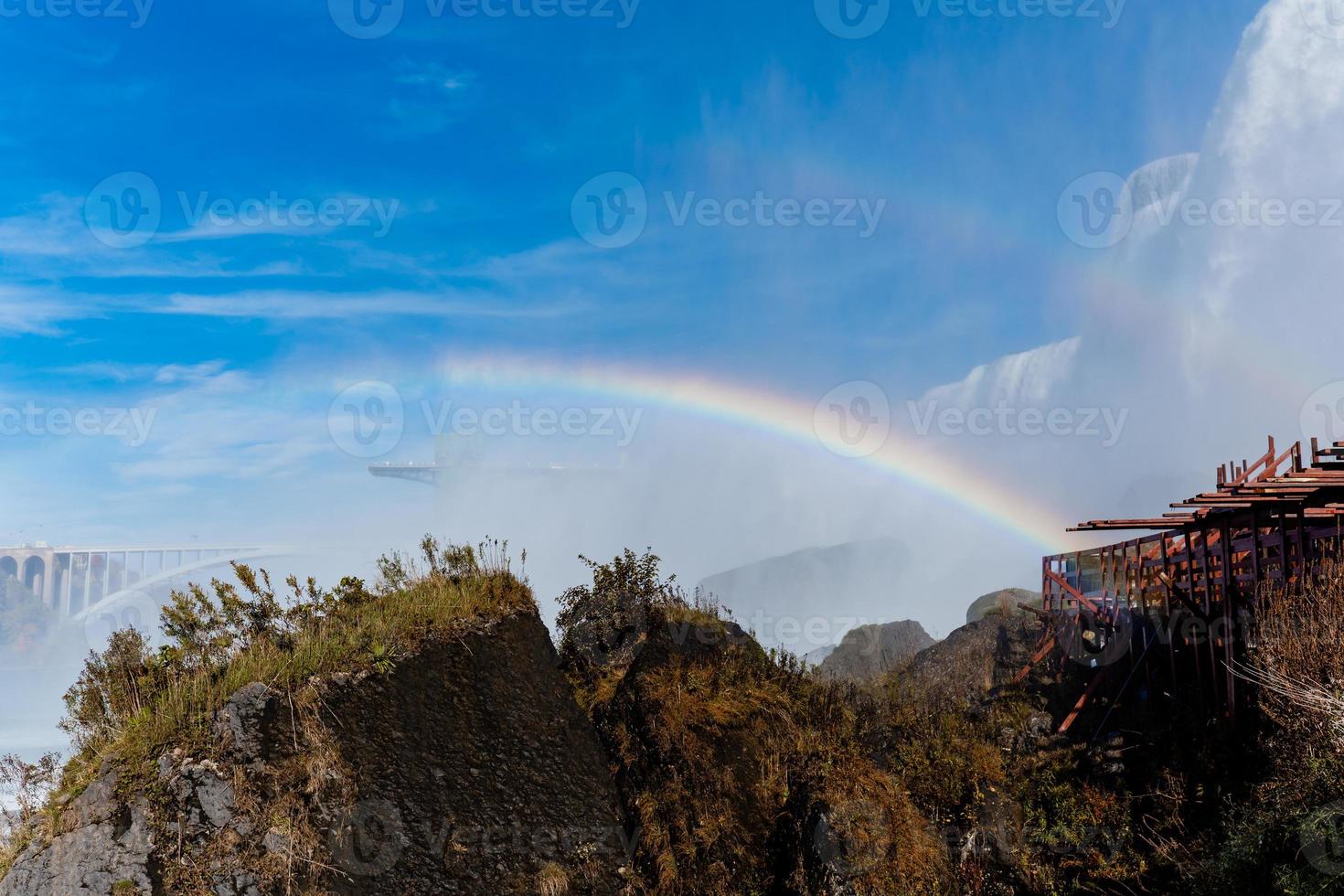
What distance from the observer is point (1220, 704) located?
1752 cm

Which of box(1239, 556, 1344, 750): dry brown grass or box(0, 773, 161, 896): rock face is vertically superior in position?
box(1239, 556, 1344, 750): dry brown grass

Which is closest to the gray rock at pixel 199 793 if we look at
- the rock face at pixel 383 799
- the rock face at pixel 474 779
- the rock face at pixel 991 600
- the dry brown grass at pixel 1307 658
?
the rock face at pixel 383 799

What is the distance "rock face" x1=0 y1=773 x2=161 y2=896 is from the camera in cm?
998

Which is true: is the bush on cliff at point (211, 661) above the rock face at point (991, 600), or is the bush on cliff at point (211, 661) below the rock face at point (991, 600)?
below

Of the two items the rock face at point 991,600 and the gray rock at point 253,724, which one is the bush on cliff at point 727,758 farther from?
the rock face at point 991,600

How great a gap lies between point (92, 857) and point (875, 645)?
115ft

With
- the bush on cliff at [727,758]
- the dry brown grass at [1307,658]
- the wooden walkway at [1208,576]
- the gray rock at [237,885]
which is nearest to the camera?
the gray rock at [237,885]

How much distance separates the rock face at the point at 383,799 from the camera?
10.3m

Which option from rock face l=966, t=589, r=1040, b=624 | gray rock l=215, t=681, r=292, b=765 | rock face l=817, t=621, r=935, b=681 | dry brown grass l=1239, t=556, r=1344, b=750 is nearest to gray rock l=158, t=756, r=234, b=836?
gray rock l=215, t=681, r=292, b=765

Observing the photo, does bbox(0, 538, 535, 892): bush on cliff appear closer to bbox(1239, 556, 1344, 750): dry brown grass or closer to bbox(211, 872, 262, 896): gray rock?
bbox(211, 872, 262, 896): gray rock

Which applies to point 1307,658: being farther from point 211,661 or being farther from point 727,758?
point 211,661

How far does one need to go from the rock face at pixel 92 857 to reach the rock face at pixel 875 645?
94.8 ft

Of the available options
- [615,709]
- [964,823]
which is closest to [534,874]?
[615,709]

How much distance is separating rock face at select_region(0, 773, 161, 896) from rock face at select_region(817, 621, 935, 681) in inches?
1138
